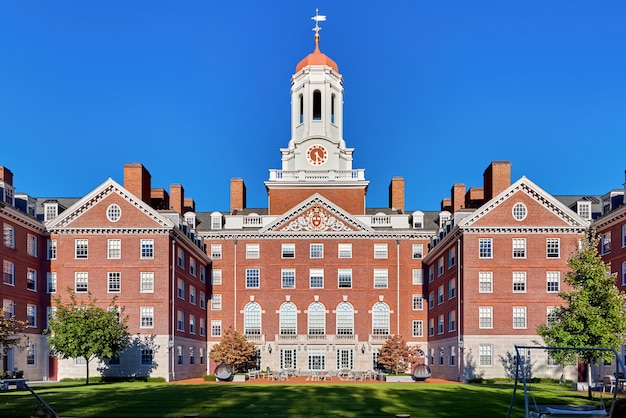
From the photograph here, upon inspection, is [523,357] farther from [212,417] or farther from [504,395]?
→ [212,417]

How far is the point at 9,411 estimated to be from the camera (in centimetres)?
2648

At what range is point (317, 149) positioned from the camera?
79688 mm

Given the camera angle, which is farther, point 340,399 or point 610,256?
point 610,256

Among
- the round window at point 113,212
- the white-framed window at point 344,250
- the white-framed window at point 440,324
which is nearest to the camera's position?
the round window at point 113,212

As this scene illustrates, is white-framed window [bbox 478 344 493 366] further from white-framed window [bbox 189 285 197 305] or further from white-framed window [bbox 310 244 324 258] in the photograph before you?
white-framed window [bbox 189 285 197 305]

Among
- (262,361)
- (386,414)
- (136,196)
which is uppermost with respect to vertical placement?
(136,196)

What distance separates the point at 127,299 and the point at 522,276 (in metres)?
32.7

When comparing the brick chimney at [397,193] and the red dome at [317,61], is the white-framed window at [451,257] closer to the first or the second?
the brick chimney at [397,193]

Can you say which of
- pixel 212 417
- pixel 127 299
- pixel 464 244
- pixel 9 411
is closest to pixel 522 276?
pixel 464 244

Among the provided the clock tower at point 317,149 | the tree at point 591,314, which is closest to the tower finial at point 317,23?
the clock tower at point 317,149

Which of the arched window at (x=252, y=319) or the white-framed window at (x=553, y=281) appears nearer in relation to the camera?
the white-framed window at (x=553, y=281)

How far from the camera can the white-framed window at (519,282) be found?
184 feet

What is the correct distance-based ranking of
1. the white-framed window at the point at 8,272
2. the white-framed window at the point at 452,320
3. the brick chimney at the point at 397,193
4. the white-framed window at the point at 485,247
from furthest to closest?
1. the brick chimney at the point at 397,193
2. the white-framed window at the point at 452,320
3. the white-framed window at the point at 485,247
4. the white-framed window at the point at 8,272

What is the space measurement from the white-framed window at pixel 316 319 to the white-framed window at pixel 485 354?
19698mm
